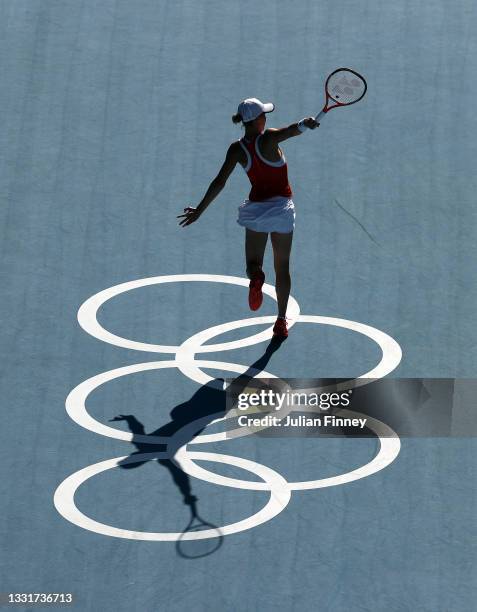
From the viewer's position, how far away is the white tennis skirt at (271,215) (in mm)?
11500

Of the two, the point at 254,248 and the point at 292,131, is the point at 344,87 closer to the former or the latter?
the point at 292,131

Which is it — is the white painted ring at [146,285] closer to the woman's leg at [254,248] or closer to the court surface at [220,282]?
the court surface at [220,282]

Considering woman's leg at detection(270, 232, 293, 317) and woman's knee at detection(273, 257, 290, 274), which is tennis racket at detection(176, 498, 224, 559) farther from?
woman's knee at detection(273, 257, 290, 274)

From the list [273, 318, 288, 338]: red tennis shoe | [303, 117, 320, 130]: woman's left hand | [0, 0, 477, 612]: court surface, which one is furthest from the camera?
[273, 318, 288, 338]: red tennis shoe

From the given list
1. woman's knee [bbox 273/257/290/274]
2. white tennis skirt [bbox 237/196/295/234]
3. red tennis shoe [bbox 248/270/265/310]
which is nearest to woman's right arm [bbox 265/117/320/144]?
white tennis skirt [bbox 237/196/295/234]

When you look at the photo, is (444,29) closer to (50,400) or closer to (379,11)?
(379,11)

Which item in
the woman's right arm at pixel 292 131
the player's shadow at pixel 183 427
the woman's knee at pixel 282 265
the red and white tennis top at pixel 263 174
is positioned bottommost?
the player's shadow at pixel 183 427

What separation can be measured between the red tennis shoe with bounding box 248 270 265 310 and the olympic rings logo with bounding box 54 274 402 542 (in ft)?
1.29

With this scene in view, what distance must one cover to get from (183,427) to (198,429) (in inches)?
5.2

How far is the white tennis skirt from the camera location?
1150cm

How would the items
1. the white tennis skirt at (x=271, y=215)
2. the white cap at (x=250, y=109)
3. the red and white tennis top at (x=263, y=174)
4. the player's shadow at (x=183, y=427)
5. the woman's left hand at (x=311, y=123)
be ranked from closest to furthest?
the player's shadow at (x=183, y=427) → the woman's left hand at (x=311, y=123) → the white cap at (x=250, y=109) → the red and white tennis top at (x=263, y=174) → the white tennis skirt at (x=271, y=215)

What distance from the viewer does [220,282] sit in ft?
40.7

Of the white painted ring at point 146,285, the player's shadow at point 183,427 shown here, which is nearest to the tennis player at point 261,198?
the white painted ring at point 146,285

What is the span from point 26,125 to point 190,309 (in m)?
3.22
